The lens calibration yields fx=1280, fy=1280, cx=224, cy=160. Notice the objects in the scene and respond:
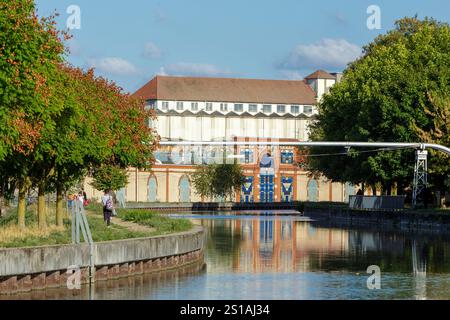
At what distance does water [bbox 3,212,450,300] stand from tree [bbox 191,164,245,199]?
8831cm

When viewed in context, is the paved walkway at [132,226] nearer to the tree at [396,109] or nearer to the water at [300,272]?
the water at [300,272]

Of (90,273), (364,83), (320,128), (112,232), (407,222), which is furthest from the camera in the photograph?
(320,128)

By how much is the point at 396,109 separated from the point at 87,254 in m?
58.2

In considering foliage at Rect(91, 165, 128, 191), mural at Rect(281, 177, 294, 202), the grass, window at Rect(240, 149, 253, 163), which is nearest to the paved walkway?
the grass

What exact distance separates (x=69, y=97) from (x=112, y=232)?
548 centimetres

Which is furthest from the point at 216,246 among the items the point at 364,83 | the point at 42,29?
the point at 364,83

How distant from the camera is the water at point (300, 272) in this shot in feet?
120

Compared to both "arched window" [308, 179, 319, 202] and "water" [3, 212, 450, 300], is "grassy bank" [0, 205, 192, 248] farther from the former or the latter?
"arched window" [308, 179, 319, 202]

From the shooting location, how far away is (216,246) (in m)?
60.6

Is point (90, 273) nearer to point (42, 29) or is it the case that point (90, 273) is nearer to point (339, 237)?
point (42, 29)

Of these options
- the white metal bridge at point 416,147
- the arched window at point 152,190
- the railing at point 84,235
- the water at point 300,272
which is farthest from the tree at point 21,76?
the arched window at point 152,190

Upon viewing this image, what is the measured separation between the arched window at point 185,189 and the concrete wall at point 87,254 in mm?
119525

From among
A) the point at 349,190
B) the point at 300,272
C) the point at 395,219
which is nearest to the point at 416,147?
the point at 395,219

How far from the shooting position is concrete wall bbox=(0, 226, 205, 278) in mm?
34375
